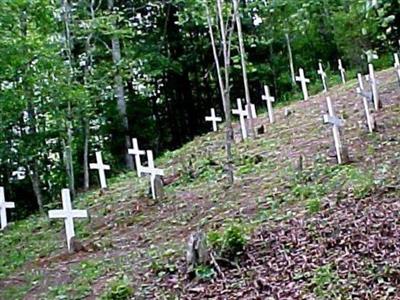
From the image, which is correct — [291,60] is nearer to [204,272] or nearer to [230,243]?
[230,243]

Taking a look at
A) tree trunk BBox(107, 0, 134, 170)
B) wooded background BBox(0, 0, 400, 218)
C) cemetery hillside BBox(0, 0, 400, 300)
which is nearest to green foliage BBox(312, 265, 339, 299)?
cemetery hillside BBox(0, 0, 400, 300)

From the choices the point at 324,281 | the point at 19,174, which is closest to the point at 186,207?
the point at 324,281

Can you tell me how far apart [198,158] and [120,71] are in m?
5.65

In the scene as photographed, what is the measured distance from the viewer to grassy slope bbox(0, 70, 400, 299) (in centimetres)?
752

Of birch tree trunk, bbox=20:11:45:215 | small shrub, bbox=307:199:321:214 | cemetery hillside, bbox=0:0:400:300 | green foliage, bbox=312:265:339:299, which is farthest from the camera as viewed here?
birch tree trunk, bbox=20:11:45:215

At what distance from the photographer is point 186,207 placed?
381 inches

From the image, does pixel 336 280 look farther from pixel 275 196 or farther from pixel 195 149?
pixel 195 149

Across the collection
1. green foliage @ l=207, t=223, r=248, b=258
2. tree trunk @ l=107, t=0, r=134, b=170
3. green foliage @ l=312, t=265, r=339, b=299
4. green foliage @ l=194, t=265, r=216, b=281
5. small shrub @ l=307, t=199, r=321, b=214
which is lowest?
green foliage @ l=312, t=265, r=339, b=299

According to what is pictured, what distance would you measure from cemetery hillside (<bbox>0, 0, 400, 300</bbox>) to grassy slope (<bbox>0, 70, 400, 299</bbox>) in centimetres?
4

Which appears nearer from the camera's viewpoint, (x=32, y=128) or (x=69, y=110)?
(x=69, y=110)

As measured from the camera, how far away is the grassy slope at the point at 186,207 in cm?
752

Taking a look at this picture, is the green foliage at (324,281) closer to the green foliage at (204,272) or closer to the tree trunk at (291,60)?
the green foliage at (204,272)

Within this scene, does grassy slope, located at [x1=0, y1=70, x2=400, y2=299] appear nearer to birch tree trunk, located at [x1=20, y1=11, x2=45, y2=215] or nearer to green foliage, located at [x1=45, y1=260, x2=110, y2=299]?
green foliage, located at [x1=45, y1=260, x2=110, y2=299]

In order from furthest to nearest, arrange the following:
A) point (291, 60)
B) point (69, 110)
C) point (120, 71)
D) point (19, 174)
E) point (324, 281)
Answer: point (291, 60), point (19, 174), point (120, 71), point (69, 110), point (324, 281)
